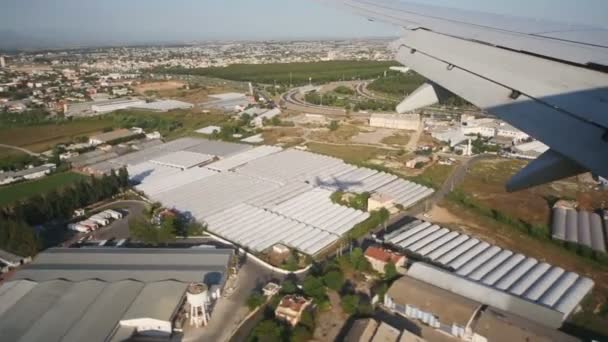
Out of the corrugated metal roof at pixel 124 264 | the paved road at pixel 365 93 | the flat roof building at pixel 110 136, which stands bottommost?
the corrugated metal roof at pixel 124 264

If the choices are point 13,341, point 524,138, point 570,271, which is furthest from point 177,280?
point 524,138

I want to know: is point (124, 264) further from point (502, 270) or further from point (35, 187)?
point (35, 187)

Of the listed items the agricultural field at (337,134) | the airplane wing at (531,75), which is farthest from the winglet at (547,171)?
the agricultural field at (337,134)

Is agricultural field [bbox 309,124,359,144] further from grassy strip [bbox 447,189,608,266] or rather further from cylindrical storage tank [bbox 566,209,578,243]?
cylindrical storage tank [bbox 566,209,578,243]

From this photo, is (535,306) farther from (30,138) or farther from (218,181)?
(30,138)

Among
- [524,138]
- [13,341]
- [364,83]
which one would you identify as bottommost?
[13,341]

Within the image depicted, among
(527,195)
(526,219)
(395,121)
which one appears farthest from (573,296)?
(395,121)

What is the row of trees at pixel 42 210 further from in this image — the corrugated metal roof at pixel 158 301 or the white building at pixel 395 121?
the white building at pixel 395 121
